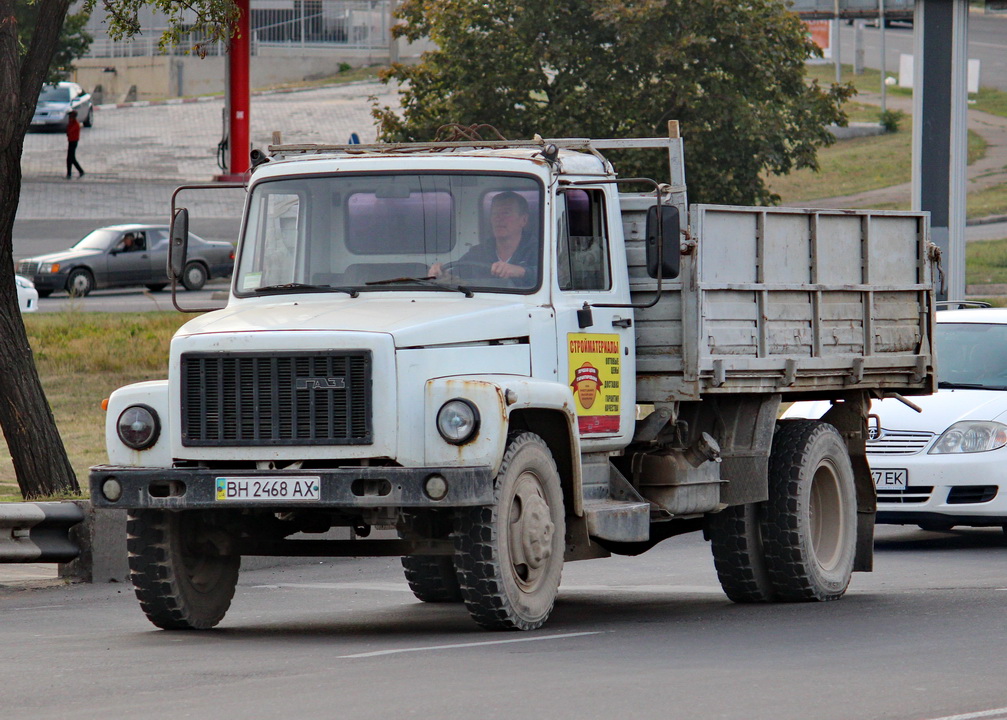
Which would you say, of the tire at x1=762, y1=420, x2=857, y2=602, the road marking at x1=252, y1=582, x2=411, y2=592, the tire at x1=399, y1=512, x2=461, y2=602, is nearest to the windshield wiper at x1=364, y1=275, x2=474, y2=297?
the tire at x1=399, y1=512, x2=461, y2=602

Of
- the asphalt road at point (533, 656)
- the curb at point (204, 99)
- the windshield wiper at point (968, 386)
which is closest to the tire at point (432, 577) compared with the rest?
the asphalt road at point (533, 656)

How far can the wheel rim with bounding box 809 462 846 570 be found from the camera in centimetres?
1138

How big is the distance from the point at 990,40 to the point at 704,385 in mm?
76561

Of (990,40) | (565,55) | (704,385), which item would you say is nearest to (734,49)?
(565,55)

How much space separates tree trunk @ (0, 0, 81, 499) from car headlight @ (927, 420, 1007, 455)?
A: 21.2 ft

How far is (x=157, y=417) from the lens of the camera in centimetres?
891

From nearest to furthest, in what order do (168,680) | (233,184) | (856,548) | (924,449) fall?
(168,680), (233,184), (856,548), (924,449)

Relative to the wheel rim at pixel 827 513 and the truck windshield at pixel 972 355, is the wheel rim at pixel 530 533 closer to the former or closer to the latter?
the wheel rim at pixel 827 513

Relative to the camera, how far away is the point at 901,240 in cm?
1173

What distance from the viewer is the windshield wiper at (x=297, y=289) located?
9.30 m

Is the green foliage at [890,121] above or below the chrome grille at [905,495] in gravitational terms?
above

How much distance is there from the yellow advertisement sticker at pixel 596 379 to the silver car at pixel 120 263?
88.4 feet

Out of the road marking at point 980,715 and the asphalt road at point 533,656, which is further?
the asphalt road at point 533,656

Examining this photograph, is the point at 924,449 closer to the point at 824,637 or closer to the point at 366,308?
the point at 824,637
